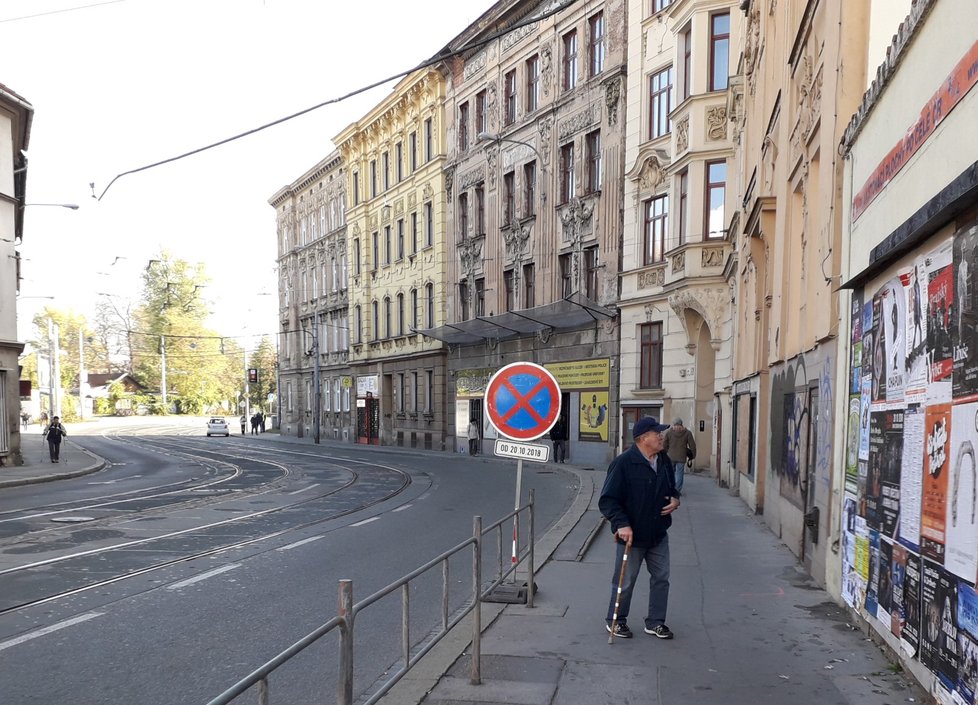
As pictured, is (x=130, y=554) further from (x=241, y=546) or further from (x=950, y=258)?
(x=950, y=258)

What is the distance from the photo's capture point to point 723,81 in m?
21.2

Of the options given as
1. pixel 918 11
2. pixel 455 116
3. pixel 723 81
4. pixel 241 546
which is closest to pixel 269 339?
pixel 455 116

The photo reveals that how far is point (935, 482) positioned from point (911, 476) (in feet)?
1.45

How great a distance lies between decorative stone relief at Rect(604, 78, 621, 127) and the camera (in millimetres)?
25516

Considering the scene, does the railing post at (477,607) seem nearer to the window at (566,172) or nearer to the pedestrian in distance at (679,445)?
the pedestrian in distance at (679,445)

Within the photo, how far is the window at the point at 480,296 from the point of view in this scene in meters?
33.5

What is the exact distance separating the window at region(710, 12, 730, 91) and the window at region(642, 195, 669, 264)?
3550 mm

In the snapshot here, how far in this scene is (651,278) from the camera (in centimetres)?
2370

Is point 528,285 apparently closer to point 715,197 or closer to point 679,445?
point 715,197

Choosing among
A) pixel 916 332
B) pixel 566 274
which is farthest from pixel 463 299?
pixel 916 332

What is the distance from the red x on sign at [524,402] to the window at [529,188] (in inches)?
946

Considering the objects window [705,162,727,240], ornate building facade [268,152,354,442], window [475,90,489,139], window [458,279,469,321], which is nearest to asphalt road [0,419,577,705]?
window [705,162,727,240]

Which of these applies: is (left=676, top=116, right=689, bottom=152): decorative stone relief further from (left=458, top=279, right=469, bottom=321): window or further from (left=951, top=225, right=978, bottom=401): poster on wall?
(left=951, top=225, right=978, bottom=401): poster on wall

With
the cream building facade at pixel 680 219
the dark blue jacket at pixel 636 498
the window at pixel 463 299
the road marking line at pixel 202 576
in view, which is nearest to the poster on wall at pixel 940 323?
the dark blue jacket at pixel 636 498
